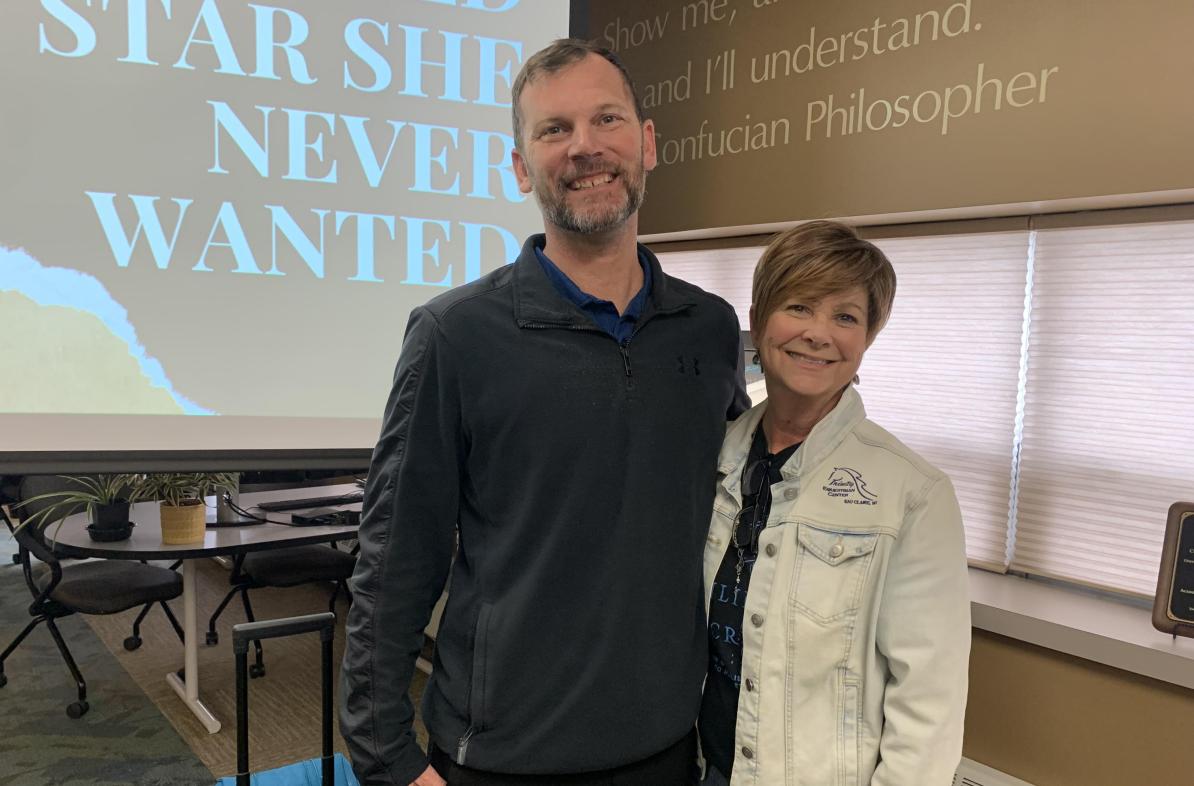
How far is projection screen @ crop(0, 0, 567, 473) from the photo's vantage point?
1618mm

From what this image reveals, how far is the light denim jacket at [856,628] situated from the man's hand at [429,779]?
0.46 metres

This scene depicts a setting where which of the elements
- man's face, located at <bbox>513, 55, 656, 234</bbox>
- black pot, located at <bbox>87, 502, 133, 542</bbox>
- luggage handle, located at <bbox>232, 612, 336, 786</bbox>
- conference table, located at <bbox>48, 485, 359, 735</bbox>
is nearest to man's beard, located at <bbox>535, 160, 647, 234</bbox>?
man's face, located at <bbox>513, 55, 656, 234</bbox>

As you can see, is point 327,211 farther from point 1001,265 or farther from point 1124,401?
point 1124,401

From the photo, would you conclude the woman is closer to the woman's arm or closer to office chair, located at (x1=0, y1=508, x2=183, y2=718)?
the woman's arm

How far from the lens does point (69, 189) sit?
163cm

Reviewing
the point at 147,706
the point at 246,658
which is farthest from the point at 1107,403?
the point at 147,706

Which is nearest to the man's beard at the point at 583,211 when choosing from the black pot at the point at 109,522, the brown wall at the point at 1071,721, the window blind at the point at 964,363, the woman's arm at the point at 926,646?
the woman's arm at the point at 926,646

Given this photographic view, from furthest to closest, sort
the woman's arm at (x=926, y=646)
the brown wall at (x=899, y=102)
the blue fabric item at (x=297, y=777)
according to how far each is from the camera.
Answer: the blue fabric item at (x=297, y=777) → the brown wall at (x=899, y=102) → the woman's arm at (x=926, y=646)

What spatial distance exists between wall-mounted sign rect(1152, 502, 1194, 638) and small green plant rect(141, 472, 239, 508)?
9.88 feet

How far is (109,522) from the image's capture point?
11.3 feet

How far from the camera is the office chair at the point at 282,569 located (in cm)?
372

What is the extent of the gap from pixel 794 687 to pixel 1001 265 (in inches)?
63.6

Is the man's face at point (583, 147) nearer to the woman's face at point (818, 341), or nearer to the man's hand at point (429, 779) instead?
the woman's face at point (818, 341)

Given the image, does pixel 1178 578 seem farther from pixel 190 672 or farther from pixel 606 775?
pixel 190 672
